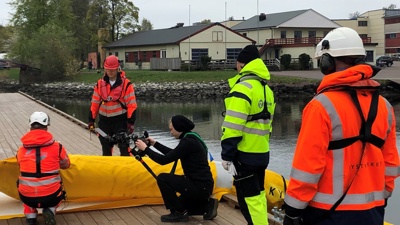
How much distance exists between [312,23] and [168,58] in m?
17.9

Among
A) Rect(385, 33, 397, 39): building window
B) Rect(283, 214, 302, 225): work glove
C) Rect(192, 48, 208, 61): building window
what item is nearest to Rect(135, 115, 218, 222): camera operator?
Rect(283, 214, 302, 225): work glove

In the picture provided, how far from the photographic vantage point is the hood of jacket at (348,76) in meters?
2.75

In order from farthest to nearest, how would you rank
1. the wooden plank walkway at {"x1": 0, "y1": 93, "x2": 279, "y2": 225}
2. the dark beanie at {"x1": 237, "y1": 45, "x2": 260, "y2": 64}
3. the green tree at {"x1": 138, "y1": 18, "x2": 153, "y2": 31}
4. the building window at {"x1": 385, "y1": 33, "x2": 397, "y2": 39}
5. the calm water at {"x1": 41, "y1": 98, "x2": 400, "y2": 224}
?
the green tree at {"x1": 138, "y1": 18, "x2": 153, "y2": 31}, the building window at {"x1": 385, "y1": 33, "x2": 397, "y2": 39}, the calm water at {"x1": 41, "y1": 98, "x2": 400, "y2": 224}, the wooden plank walkway at {"x1": 0, "y1": 93, "x2": 279, "y2": 225}, the dark beanie at {"x1": 237, "y1": 45, "x2": 260, "y2": 64}

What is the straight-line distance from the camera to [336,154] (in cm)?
277

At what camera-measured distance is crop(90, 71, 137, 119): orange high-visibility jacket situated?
7.08m

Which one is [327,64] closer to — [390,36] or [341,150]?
[341,150]

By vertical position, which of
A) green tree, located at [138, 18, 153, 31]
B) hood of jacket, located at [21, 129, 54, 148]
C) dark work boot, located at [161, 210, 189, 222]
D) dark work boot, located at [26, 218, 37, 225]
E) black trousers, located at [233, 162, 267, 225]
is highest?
green tree, located at [138, 18, 153, 31]

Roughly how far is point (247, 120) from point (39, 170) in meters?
2.12

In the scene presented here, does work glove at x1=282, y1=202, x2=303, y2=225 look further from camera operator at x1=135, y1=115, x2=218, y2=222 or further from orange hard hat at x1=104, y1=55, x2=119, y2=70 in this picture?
orange hard hat at x1=104, y1=55, x2=119, y2=70

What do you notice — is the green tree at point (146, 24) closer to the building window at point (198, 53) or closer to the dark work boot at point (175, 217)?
the building window at point (198, 53)

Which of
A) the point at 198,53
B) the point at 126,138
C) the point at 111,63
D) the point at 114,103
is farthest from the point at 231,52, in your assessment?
the point at 126,138

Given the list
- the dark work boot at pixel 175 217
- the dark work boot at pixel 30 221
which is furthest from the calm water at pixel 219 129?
the dark work boot at pixel 30 221

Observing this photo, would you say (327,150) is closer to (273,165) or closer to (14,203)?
(14,203)

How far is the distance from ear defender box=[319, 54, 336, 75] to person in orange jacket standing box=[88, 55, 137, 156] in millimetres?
4436
